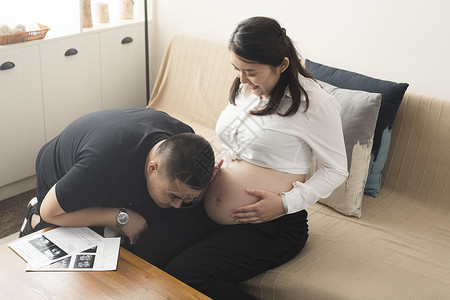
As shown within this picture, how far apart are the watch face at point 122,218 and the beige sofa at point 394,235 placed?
0.46 m

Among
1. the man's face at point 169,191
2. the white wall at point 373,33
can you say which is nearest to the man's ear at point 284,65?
the man's face at point 169,191

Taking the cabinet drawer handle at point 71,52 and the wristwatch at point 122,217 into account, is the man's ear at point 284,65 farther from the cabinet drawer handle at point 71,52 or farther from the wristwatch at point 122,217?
the cabinet drawer handle at point 71,52

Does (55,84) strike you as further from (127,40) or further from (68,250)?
(68,250)

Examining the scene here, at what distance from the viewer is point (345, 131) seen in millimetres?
2172

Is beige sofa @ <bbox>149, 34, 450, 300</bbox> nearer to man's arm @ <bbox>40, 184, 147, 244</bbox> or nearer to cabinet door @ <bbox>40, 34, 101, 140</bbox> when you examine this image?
man's arm @ <bbox>40, 184, 147, 244</bbox>

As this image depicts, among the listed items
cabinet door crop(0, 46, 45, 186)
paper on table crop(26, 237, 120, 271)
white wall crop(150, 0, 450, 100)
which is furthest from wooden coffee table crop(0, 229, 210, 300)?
white wall crop(150, 0, 450, 100)

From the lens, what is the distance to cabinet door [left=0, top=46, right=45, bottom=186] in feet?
8.74

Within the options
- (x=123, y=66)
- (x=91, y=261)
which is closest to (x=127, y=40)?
(x=123, y=66)

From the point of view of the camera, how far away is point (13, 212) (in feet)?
9.00

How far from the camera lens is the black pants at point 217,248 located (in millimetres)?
1760

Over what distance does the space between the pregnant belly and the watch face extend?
0.93 ft

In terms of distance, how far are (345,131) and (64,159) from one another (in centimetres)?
107

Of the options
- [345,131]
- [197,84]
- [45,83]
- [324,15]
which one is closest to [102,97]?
[45,83]

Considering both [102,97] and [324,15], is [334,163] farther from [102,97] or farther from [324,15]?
[102,97]
